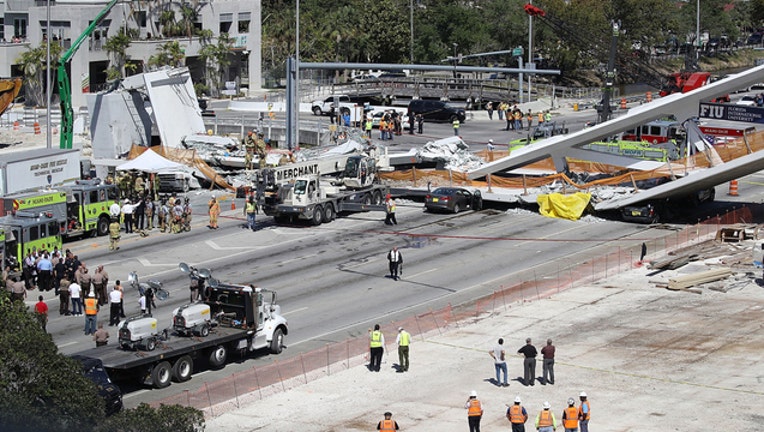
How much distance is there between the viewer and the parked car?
5044 cm

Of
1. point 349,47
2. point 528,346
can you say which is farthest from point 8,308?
point 349,47

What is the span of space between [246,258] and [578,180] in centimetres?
1620

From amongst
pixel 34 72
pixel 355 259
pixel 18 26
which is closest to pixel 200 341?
pixel 355 259

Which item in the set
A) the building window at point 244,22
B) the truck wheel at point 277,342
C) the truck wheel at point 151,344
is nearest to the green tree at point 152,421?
the truck wheel at point 151,344

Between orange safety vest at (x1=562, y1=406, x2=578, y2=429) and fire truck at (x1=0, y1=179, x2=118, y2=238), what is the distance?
2332cm

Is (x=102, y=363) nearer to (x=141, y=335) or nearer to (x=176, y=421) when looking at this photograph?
(x=141, y=335)

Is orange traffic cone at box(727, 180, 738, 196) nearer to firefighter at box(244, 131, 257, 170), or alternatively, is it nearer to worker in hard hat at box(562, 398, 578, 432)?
firefighter at box(244, 131, 257, 170)

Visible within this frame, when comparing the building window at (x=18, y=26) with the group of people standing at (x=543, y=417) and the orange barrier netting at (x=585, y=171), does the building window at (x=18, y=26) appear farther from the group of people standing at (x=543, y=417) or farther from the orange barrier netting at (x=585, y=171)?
the group of people standing at (x=543, y=417)

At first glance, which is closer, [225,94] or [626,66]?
[225,94]

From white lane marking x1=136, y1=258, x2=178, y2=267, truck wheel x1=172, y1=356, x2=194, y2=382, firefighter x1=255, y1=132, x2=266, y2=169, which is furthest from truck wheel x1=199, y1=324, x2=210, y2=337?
firefighter x1=255, y1=132, x2=266, y2=169

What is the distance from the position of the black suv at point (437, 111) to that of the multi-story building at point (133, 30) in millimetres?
20748

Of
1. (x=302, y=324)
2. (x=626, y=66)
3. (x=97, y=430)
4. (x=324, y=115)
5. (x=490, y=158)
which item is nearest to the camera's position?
(x=97, y=430)

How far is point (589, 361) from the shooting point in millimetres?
30062

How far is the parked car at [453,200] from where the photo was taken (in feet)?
165
